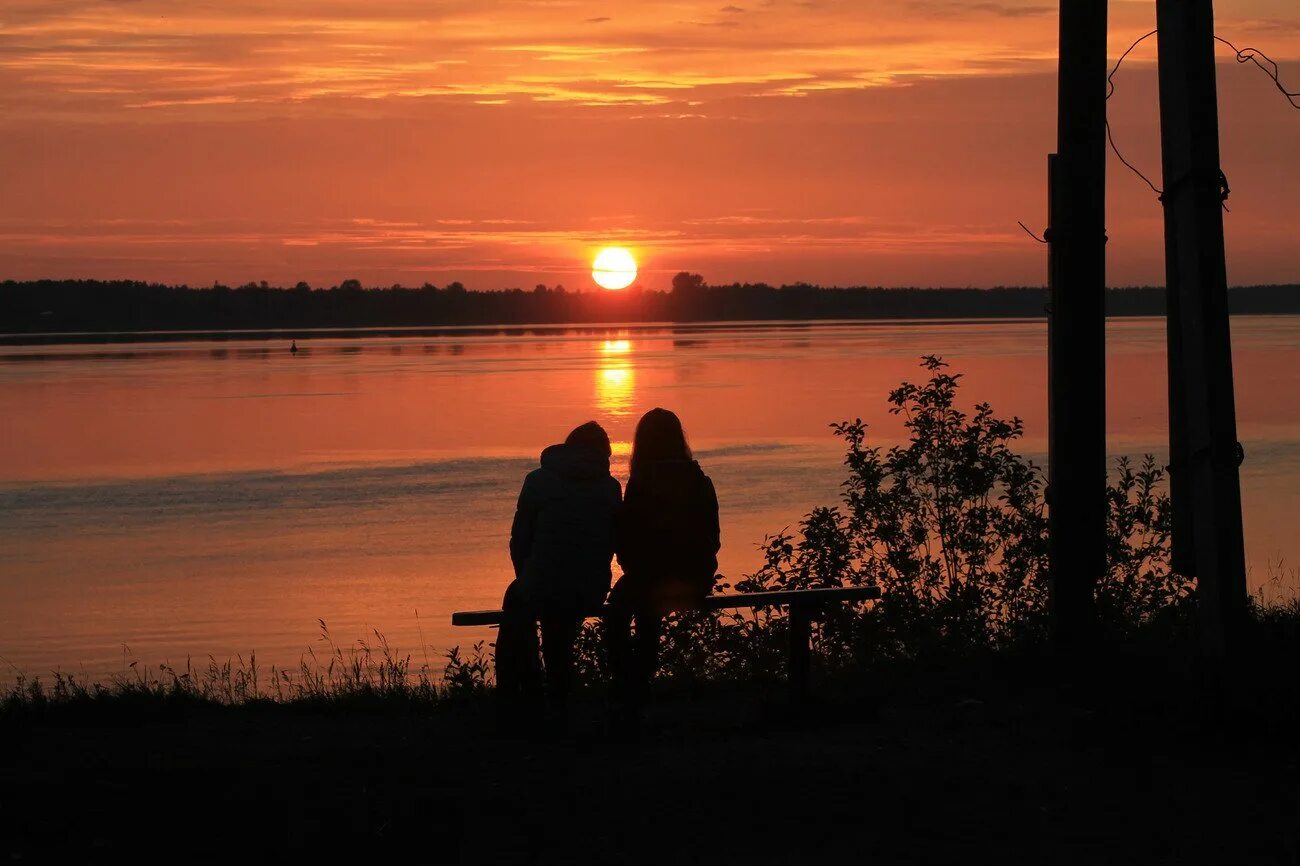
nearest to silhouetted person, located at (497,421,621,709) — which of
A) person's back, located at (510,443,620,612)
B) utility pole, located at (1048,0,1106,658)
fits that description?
person's back, located at (510,443,620,612)

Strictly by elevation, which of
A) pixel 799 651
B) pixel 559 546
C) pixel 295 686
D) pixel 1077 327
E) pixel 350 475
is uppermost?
pixel 1077 327

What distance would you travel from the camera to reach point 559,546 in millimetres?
7789

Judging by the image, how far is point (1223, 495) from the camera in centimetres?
716

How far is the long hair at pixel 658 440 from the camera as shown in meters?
7.77

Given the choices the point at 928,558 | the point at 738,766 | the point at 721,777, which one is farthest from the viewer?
the point at 928,558

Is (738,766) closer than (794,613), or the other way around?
(738,766)

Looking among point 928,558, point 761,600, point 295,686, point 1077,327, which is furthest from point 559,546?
point 295,686

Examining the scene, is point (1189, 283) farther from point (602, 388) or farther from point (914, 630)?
point (602, 388)

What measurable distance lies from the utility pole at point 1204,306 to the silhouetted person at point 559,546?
280 centimetres

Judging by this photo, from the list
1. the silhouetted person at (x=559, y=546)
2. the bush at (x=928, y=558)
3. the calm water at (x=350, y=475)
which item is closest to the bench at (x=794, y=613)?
the silhouetted person at (x=559, y=546)

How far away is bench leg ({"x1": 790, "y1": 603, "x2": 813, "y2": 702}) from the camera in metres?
7.97

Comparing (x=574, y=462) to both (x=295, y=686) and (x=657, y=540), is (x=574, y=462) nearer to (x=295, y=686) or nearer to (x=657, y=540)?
(x=657, y=540)

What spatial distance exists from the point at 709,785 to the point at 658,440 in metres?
1.90

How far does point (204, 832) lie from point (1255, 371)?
54170mm
